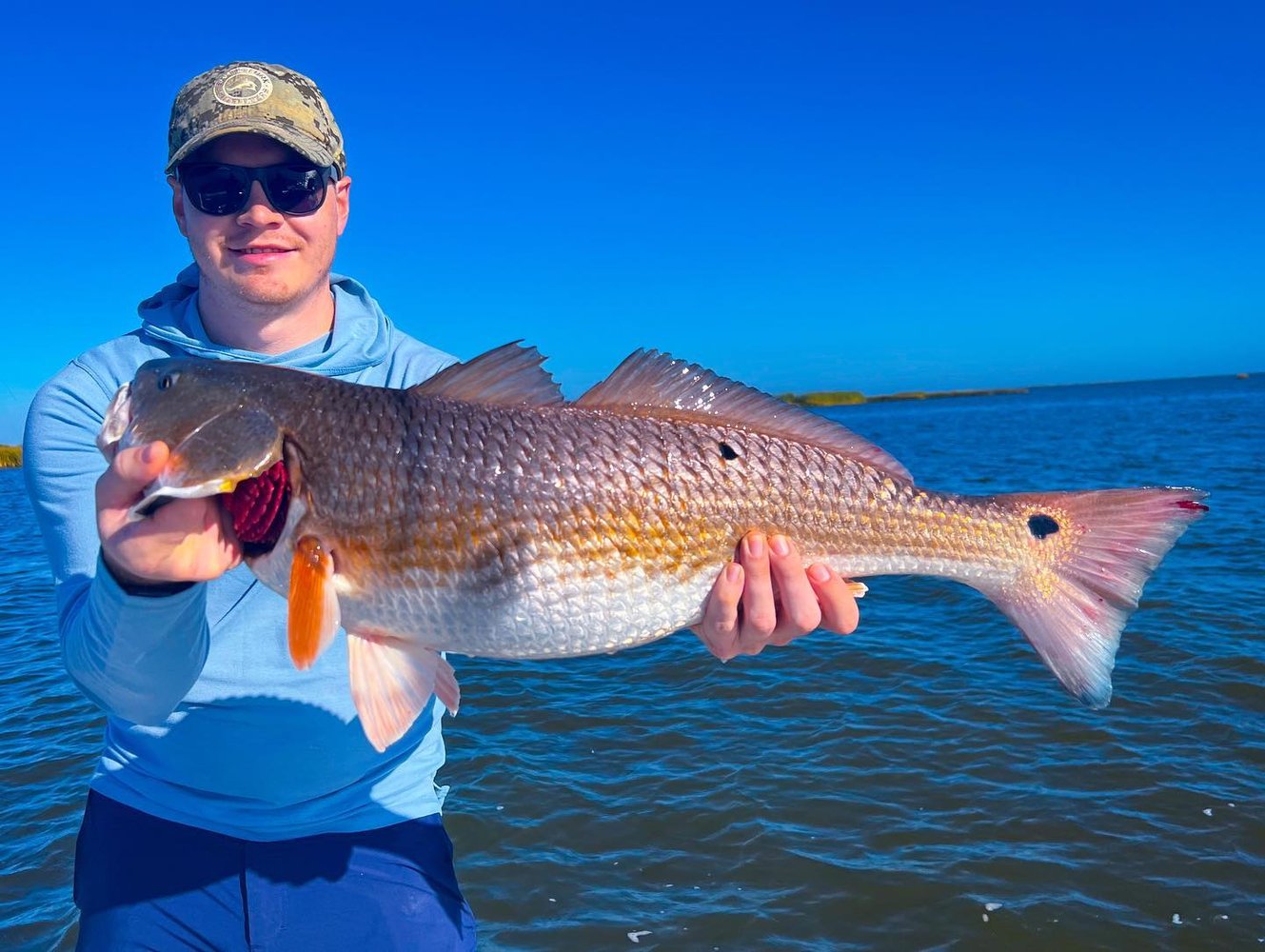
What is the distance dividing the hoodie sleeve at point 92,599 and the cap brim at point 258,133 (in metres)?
0.86

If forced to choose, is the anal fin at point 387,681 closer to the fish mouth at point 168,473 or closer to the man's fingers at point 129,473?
the fish mouth at point 168,473

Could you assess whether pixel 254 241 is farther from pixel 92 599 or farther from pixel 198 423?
pixel 92 599

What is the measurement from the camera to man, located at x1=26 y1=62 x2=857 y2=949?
120 inches

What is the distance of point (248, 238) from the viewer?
335 centimetres

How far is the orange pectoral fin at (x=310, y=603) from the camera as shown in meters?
2.76

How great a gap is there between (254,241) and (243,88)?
1.97 ft

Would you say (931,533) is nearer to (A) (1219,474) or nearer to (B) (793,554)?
(B) (793,554)

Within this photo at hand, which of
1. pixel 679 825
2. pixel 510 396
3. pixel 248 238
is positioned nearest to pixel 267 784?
pixel 510 396

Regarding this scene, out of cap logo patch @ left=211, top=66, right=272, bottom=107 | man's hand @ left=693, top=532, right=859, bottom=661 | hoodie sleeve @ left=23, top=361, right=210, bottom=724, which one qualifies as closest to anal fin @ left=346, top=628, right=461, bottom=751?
hoodie sleeve @ left=23, top=361, right=210, bottom=724

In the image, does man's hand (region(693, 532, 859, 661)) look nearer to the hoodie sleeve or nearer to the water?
the hoodie sleeve

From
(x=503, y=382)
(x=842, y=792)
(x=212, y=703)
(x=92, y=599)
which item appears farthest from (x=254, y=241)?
(x=842, y=792)

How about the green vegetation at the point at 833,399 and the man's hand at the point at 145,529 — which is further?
the green vegetation at the point at 833,399

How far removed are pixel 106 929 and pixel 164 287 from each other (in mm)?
2442

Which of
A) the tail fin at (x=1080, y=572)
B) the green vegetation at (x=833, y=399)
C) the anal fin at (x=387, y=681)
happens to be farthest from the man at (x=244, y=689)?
the green vegetation at (x=833, y=399)
